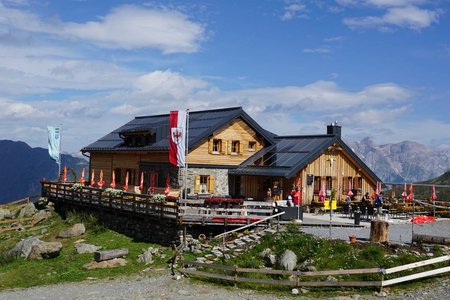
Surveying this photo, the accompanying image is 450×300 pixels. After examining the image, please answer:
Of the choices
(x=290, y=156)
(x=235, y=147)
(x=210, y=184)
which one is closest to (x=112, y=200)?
(x=210, y=184)

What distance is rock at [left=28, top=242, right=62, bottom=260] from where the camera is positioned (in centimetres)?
2608

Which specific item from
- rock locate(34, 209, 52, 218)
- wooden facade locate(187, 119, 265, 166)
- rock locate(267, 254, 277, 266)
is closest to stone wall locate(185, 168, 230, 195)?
wooden facade locate(187, 119, 265, 166)

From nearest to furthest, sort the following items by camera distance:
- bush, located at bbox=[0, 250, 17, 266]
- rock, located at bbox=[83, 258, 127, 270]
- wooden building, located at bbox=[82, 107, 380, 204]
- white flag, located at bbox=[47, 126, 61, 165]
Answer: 1. rock, located at bbox=[83, 258, 127, 270]
2. bush, located at bbox=[0, 250, 17, 266]
3. wooden building, located at bbox=[82, 107, 380, 204]
4. white flag, located at bbox=[47, 126, 61, 165]

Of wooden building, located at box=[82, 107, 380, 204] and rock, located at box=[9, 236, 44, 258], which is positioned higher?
wooden building, located at box=[82, 107, 380, 204]

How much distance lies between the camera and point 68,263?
24797 millimetres

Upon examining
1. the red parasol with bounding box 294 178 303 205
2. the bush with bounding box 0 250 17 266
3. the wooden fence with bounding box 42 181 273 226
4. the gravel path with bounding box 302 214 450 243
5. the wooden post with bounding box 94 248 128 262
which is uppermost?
the red parasol with bounding box 294 178 303 205

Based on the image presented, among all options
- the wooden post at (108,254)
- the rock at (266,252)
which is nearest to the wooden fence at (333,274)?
the rock at (266,252)

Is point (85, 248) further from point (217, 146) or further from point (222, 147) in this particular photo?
point (222, 147)

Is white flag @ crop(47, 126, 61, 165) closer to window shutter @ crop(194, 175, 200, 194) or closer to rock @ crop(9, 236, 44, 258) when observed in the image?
window shutter @ crop(194, 175, 200, 194)

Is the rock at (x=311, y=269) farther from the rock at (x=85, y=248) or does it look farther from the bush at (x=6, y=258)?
the bush at (x=6, y=258)

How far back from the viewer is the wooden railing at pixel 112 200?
89.4 ft

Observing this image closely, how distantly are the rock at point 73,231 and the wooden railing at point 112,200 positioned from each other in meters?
1.95

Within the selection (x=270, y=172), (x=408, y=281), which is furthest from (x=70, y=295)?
(x=270, y=172)

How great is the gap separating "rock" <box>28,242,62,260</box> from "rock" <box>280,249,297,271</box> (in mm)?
12310
